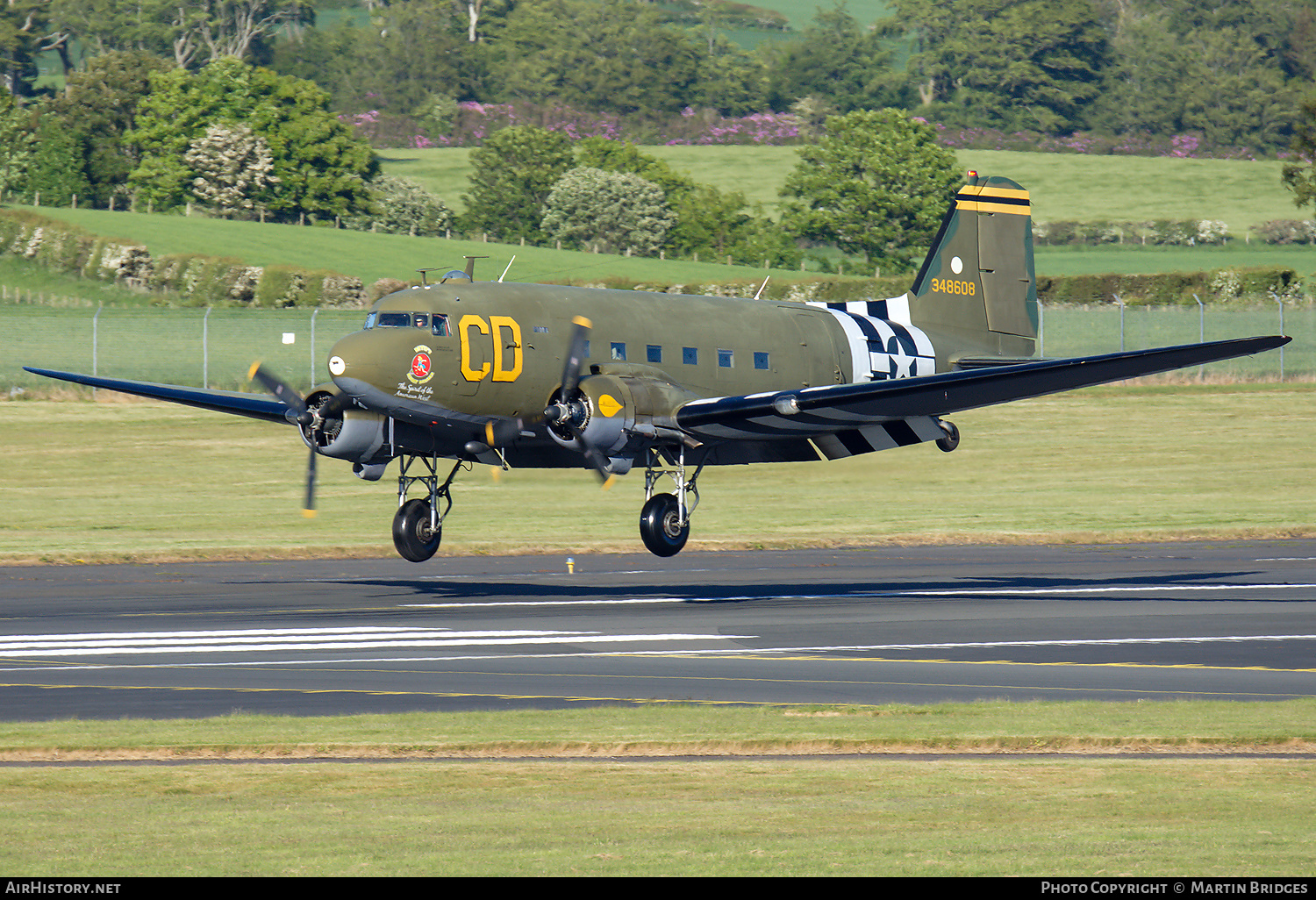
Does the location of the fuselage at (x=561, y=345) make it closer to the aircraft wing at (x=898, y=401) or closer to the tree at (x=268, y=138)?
the aircraft wing at (x=898, y=401)

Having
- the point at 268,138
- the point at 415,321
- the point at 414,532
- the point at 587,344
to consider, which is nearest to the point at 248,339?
the point at 414,532

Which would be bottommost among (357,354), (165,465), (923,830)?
(165,465)

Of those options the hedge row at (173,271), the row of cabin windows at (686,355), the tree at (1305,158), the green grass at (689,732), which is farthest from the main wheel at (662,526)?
the tree at (1305,158)

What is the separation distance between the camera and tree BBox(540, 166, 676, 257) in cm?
15738

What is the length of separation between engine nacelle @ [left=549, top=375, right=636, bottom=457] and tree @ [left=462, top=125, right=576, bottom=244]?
133646 millimetres

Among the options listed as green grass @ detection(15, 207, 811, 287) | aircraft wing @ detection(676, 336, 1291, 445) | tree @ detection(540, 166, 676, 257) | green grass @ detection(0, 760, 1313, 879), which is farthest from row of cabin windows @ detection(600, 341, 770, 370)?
tree @ detection(540, 166, 676, 257)

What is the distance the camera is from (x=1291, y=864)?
→ 39.0ft

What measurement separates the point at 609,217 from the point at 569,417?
417ft

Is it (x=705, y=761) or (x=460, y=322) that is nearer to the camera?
(x=705, y=761)

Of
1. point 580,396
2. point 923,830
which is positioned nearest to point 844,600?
point 580,396

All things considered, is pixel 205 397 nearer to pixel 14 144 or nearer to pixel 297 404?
pixel 297 404

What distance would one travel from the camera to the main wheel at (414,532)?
35.4m

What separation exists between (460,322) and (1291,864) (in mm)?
23826

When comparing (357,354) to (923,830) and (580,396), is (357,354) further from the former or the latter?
(923,830)
